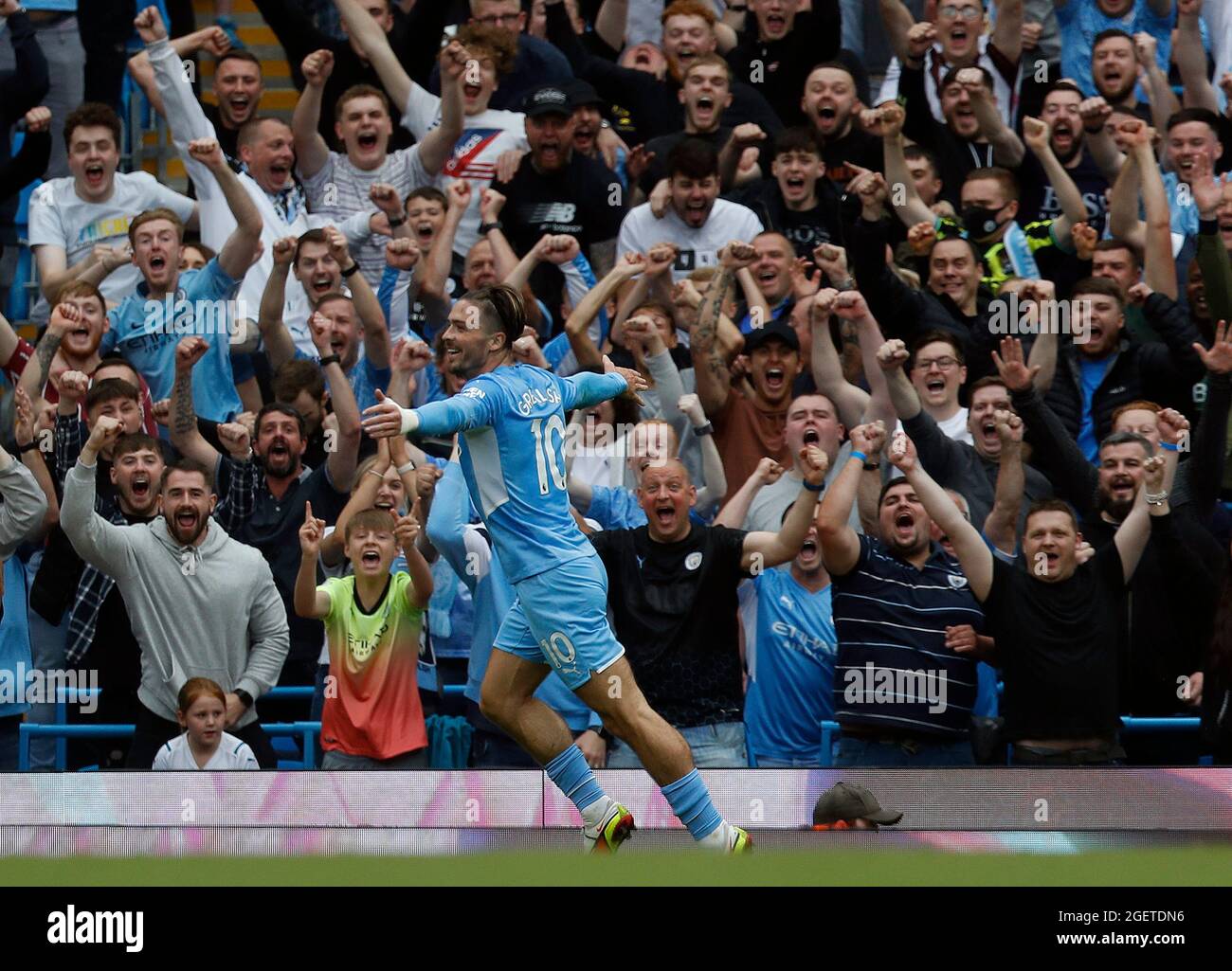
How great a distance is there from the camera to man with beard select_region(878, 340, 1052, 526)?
9.86 m

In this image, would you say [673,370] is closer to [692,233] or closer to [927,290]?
[692,233]

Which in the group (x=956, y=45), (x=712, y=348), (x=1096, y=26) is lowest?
(x=712, y=348)

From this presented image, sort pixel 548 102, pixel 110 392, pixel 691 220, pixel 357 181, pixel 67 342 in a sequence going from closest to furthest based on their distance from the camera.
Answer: pixel 110 392 < pixel 67 342 < pixel 691 220 < pixel 548 102 < pixel 357 181

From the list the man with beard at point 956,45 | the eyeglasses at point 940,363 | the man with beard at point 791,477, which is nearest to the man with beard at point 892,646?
the man with beard at point 791,477

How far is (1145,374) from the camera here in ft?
34.8

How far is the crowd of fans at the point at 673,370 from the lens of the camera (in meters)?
9.27

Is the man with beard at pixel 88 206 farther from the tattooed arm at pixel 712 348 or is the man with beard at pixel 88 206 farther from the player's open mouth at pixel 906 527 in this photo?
the player's open mouth at pixel 906 527

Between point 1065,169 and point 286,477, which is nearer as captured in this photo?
point 286,477

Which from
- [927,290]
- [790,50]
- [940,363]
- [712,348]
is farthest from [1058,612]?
[790,50]

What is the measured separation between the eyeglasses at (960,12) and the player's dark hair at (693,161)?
210 cm

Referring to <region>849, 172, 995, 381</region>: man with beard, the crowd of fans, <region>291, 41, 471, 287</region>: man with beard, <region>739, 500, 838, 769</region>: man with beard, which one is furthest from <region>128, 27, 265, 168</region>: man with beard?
<region>739, 500, 838, 769</region>: man with beard

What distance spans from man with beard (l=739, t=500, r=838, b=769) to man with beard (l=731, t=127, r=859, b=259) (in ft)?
8.93

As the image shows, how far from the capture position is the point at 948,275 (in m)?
11.1

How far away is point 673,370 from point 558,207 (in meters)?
2.03
